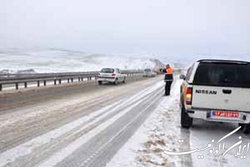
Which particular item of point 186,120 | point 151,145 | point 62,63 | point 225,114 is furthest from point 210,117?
point 62,63

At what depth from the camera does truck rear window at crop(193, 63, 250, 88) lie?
8.24 meters

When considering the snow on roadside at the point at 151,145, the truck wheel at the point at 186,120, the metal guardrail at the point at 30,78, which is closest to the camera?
the snow on roadside at the point at 151,145

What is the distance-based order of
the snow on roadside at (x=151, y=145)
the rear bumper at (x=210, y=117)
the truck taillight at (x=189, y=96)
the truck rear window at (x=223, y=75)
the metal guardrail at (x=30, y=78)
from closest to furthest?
the snow on roadside at (x=151, y=145)
the rear bumper at (x=210, y=117)
the truck rear window at (x=223, y=75)
the truck taillight at (x=189, y=96)
the metal guardrail at (x=30, y=78)

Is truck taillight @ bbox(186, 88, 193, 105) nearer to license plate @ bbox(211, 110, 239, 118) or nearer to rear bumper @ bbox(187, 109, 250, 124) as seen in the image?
rear bumper @ bbox(187, 109, 250, 124)

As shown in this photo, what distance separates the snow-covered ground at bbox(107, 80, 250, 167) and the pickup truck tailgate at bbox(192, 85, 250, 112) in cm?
76

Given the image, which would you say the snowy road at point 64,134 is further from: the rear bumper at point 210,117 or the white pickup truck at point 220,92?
the white pickup truck at point 220,92

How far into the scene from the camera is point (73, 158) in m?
5.79

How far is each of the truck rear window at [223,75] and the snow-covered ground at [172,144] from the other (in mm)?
1336

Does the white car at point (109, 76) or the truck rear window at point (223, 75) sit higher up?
A: the truck rear window at point (223, 75)

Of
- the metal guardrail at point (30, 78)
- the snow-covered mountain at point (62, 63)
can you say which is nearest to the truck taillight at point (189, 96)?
the metal guardrail at point (30, 78)

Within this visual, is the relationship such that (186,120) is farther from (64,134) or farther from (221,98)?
(64,134)

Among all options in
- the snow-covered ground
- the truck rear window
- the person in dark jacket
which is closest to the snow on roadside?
the snow-covered ground

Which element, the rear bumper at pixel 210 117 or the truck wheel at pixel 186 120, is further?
the truck wheel at pixel 186 120

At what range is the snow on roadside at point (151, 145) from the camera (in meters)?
5.69
